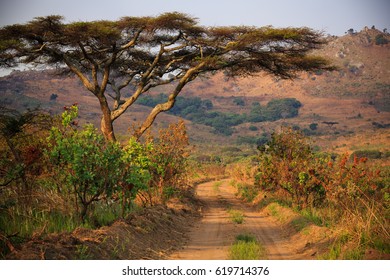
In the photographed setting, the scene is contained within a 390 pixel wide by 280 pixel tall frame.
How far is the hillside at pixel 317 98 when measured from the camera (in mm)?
64312

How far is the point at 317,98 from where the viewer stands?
3568 inches

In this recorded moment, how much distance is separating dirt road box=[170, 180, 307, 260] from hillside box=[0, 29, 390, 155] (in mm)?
37739

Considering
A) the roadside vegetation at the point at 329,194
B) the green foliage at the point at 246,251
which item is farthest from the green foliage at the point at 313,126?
the green foliage at the point at 246,251

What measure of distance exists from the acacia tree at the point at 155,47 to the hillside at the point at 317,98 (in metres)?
34.0

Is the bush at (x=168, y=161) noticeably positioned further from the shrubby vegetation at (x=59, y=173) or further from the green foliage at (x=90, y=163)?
the green foliage at (x=90, y=163)

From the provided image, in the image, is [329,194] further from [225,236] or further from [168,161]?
[168,161]

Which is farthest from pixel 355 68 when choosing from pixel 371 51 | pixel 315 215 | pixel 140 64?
pixel 315 215

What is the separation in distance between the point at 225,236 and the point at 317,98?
82.7 m

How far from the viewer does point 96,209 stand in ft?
37.1

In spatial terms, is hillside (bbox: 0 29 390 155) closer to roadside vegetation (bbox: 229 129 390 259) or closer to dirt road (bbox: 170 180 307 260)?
roadside vegetation (bbox: 229 129 390 259)

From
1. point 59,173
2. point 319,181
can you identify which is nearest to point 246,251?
point 319,181

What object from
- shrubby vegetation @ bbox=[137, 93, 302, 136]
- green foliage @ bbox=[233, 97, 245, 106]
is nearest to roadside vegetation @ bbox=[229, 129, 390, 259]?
shrubby vegetation @ bbox=[137, 93, 302, 136]

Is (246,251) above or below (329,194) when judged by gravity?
above
